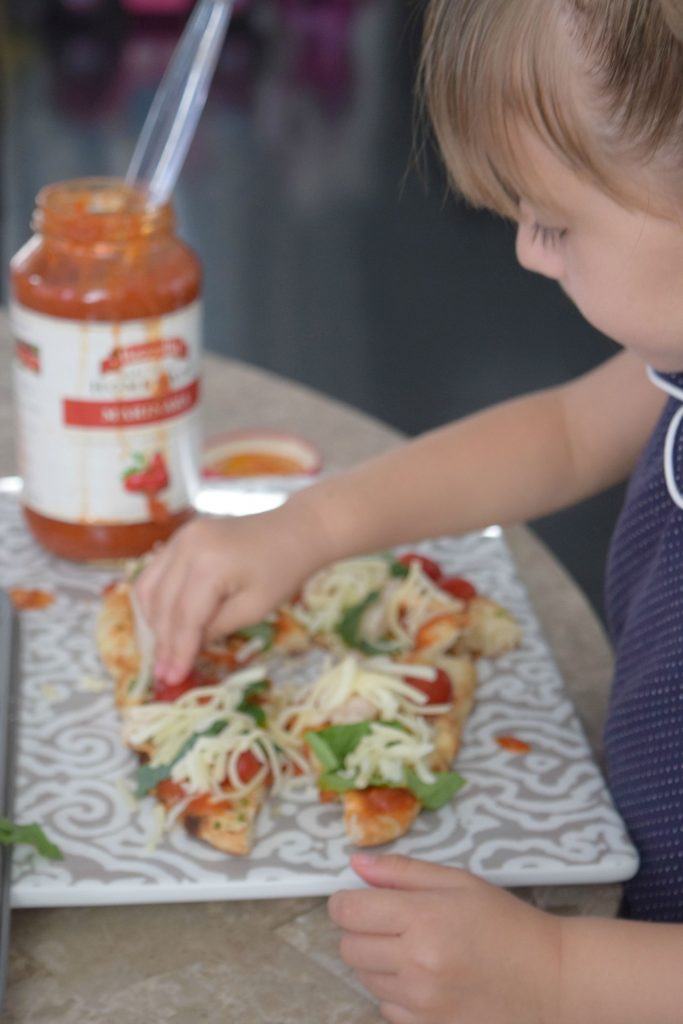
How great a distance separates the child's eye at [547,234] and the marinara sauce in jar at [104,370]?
41cm

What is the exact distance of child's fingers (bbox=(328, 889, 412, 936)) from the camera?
0.82m

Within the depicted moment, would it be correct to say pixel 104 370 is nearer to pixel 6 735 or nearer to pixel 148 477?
pixel 148 477

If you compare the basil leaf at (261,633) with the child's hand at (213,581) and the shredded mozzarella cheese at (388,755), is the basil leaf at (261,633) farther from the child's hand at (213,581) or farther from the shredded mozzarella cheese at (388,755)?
the shredded mozzarella cheese at (388,755)

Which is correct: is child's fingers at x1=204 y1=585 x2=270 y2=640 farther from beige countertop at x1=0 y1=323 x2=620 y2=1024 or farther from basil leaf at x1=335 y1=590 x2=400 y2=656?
beige countertop at x1=0 y1=323 x2=620 y2=1024

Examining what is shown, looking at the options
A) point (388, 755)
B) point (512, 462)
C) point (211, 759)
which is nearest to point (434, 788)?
point (388, 755)

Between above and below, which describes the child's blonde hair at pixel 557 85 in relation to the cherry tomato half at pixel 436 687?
above

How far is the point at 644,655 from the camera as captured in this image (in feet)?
3.43

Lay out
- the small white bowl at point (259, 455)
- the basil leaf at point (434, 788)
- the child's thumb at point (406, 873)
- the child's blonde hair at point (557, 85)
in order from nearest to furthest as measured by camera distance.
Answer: the child's blonde hair at point (557, 85)
the child's thumb at point (406, 873)
the basil leaf at point (434, 788)
the small white bowl at point (259, 455)

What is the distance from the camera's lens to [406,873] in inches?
33.1

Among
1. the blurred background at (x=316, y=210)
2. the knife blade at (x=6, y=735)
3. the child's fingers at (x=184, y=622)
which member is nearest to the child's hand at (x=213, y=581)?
the child's fingers at (x=184, y=622)

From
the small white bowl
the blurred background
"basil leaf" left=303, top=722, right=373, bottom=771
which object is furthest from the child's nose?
the blurred background

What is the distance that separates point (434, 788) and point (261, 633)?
0.79 ft

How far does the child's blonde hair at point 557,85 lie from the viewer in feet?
2.39

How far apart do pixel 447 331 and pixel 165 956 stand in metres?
3.06
